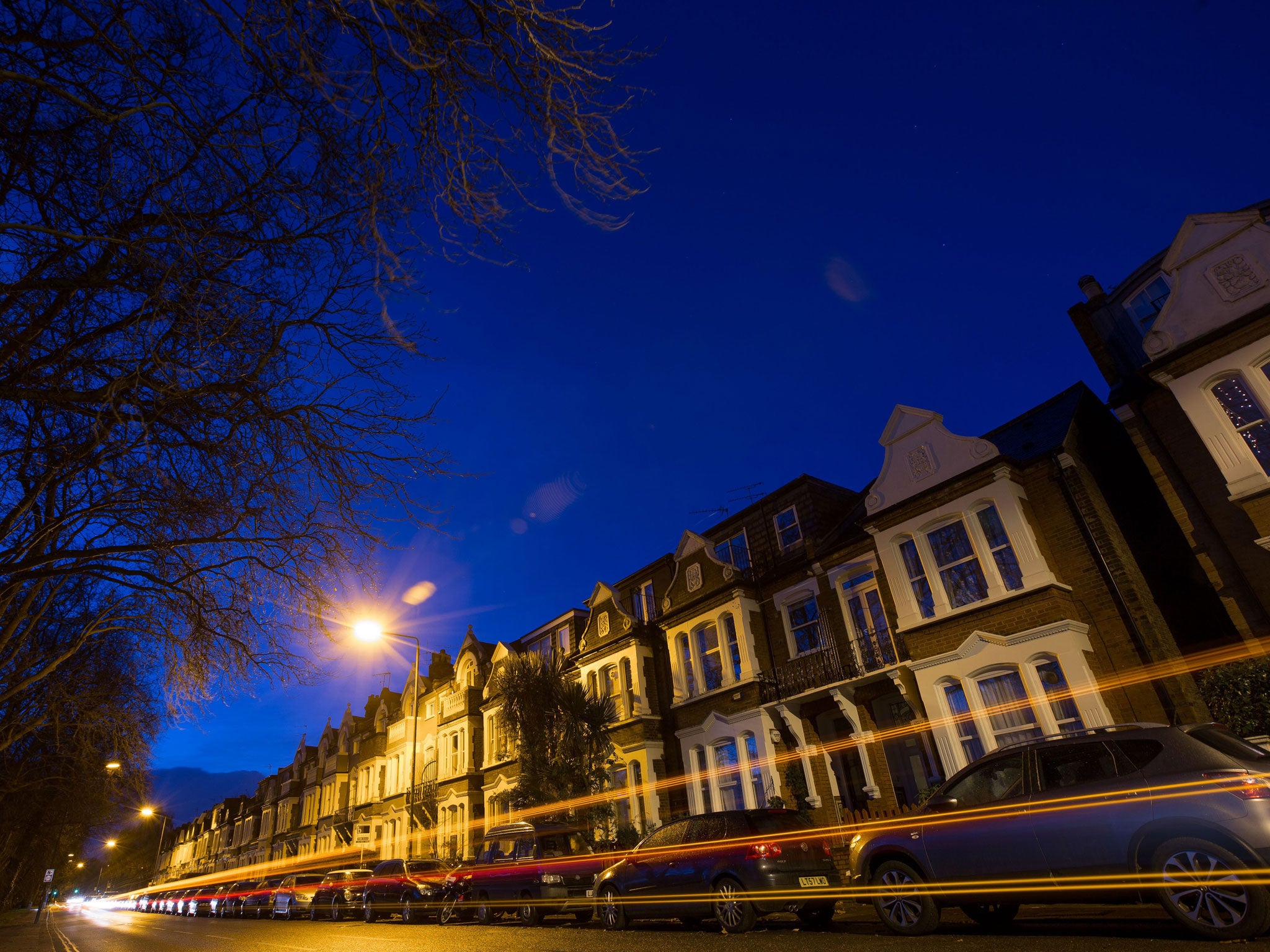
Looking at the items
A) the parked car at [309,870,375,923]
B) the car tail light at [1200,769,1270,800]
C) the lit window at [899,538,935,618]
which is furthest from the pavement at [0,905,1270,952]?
the lit window at [899,538,935,618]

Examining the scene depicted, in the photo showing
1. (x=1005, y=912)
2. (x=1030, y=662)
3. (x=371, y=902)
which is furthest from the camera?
(x=371, y=902)

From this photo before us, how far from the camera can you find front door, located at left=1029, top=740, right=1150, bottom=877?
20.3 ft

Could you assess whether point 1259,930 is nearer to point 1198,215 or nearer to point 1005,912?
point 1005,912

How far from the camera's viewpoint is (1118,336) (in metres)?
17.7

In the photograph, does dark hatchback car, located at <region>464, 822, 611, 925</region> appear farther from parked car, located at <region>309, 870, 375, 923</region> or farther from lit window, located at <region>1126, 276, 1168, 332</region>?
lit window, located at <region>1126, 276, 1168, 332</region>

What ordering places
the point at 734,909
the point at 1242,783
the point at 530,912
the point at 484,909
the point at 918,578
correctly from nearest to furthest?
1. the point at 1242,783
2. the point at 734,909
3. the point at 530,912
4. the point at 484,909
5. the point at 918,578

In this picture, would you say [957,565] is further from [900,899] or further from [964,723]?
[900,899]

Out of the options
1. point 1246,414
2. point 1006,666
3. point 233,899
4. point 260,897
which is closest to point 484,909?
point 1006,666

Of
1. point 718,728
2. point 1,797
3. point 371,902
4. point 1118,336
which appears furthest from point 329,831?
point 1118,336

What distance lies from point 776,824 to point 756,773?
8.69 metres

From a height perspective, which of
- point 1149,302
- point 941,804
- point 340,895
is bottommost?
point 340,895

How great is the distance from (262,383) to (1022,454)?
50.5 feet

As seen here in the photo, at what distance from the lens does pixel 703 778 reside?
20047mm

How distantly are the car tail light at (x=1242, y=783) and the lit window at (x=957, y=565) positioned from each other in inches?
365
